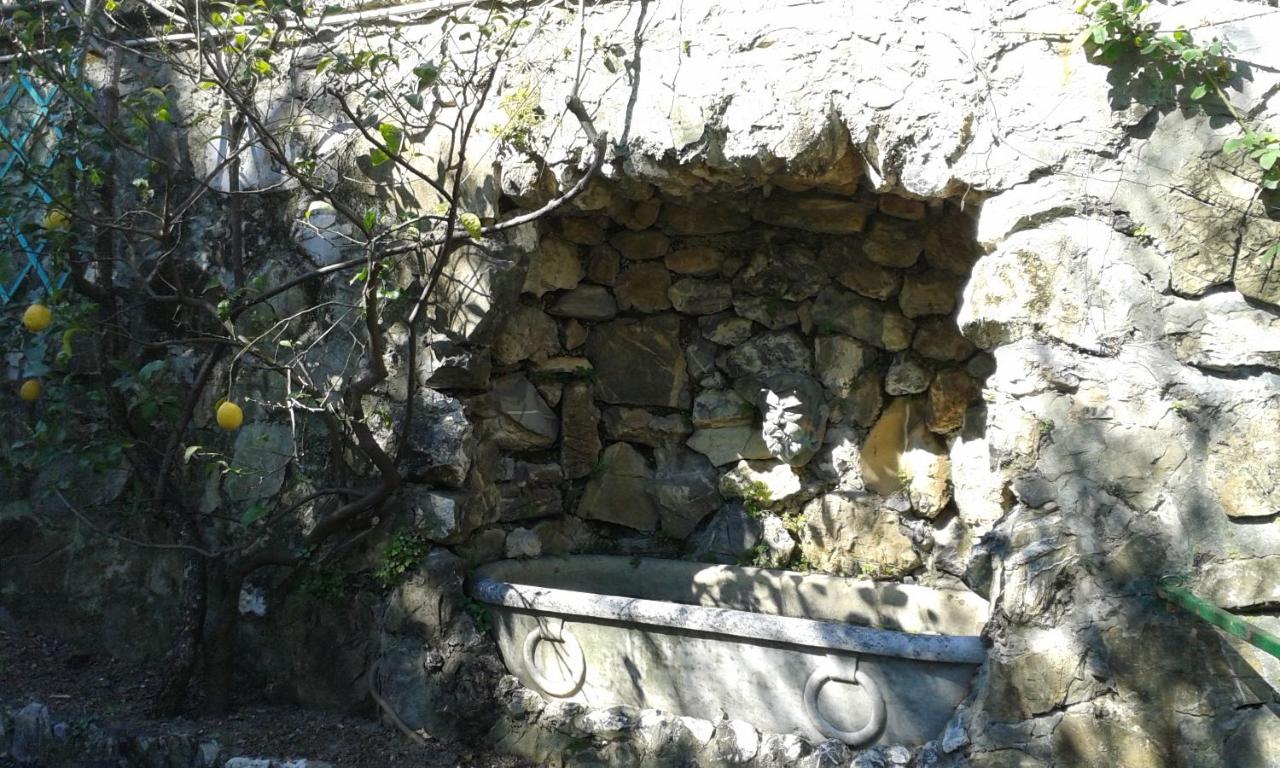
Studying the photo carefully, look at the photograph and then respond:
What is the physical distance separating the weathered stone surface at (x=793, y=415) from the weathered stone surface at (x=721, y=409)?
10 cm

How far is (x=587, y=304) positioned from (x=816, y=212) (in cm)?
85

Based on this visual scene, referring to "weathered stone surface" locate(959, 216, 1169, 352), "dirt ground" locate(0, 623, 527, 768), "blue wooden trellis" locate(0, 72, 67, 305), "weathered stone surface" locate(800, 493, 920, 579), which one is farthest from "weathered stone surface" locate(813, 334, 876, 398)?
"blue wooden trellis" locate(0, 72, 67, 305)

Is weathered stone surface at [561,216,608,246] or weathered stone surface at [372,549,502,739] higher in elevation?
weathered stone surface at [561,216,608,246]

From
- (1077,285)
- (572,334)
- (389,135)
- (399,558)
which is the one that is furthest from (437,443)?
(1077,285)

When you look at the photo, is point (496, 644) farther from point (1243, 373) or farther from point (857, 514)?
point (1243, 373)

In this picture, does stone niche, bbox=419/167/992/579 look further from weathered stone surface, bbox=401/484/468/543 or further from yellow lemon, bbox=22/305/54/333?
yellow lemon, bbox=22/305/54/333

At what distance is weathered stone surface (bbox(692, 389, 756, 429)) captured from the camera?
3.92 metres

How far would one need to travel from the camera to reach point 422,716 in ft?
10.5

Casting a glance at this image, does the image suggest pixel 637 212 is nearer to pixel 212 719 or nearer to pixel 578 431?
pixel 578 431

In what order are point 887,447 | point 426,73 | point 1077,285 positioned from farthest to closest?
point 887,447 < point 426,73 < point 1077,285

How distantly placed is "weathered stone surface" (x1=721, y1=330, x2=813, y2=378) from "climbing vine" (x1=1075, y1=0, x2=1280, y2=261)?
1515 millimetres

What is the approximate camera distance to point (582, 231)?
12.3 feet

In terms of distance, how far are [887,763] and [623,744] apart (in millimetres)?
746

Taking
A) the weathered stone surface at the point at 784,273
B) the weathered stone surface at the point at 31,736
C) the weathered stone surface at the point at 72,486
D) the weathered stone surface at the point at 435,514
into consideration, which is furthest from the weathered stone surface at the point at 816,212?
the weathered stone surface at the point at 31,736
